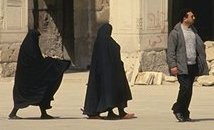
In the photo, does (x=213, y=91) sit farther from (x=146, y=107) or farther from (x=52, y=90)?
(x=52, y=90)

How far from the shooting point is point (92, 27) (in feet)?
71.4

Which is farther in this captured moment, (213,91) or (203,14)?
(203,14)

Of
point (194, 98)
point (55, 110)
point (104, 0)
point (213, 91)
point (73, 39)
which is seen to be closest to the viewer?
point (55, 110)

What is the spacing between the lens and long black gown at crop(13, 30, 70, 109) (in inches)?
423

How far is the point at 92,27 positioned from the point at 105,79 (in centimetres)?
1120

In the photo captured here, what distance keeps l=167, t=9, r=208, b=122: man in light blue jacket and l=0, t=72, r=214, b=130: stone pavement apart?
320mm

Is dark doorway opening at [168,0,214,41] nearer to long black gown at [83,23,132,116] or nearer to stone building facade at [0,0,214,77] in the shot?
stone building facade at [0,0,214,77]

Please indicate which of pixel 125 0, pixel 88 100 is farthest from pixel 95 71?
pixel 125 0

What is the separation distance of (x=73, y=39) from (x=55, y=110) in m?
10.6

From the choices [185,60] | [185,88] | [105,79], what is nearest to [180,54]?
[185,60]

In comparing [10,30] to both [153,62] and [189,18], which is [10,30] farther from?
[189,18]

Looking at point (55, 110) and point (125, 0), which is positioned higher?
point (125, 0)

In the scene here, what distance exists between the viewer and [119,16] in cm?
1831

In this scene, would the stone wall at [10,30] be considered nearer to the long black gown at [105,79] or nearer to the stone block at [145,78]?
the stone block at [145,78]
